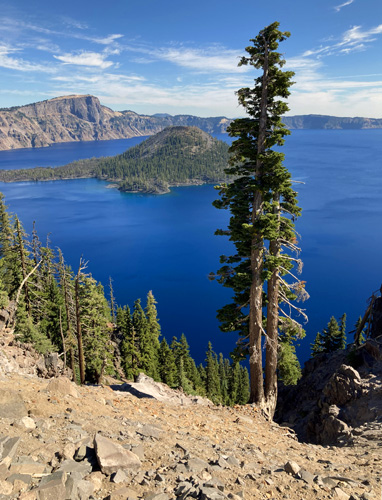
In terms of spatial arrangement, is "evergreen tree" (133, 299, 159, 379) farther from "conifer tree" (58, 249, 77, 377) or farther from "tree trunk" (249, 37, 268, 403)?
"tree trunk" (249, 37, 268, 403)

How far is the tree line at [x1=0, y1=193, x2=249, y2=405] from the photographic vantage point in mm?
26531

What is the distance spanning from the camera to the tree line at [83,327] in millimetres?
26531

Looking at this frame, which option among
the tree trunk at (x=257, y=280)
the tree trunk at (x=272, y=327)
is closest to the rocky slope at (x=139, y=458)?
the tree trunk at (x=257, y=280)

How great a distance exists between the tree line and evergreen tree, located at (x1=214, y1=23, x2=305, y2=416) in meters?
2.24

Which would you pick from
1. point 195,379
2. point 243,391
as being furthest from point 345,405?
point 243,391

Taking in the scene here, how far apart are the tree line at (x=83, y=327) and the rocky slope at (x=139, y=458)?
20.7 feet

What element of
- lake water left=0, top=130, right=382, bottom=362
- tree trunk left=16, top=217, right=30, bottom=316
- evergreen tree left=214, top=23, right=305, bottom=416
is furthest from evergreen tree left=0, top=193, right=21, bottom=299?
lake water left=0, top=130, right=382, bottom=362

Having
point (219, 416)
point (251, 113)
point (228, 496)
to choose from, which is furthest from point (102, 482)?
point (251, 113)

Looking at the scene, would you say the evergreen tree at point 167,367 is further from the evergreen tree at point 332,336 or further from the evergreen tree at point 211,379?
the evergreen tree at point 332,336

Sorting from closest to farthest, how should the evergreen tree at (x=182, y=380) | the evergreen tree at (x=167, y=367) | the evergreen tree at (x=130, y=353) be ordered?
the evergreen tree at (x=182, y=380)
the evergreen tree at (x=130, y=353)
the evergreen tree at (x=167, y=367)

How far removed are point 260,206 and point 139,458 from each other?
1096 centimetres

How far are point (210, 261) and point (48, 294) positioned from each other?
7129 cm

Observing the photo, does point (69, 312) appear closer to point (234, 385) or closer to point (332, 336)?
point (332, 336)

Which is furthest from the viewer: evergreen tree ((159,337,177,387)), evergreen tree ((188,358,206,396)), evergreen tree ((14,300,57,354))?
evergreen tree ((188,358,206,396))
